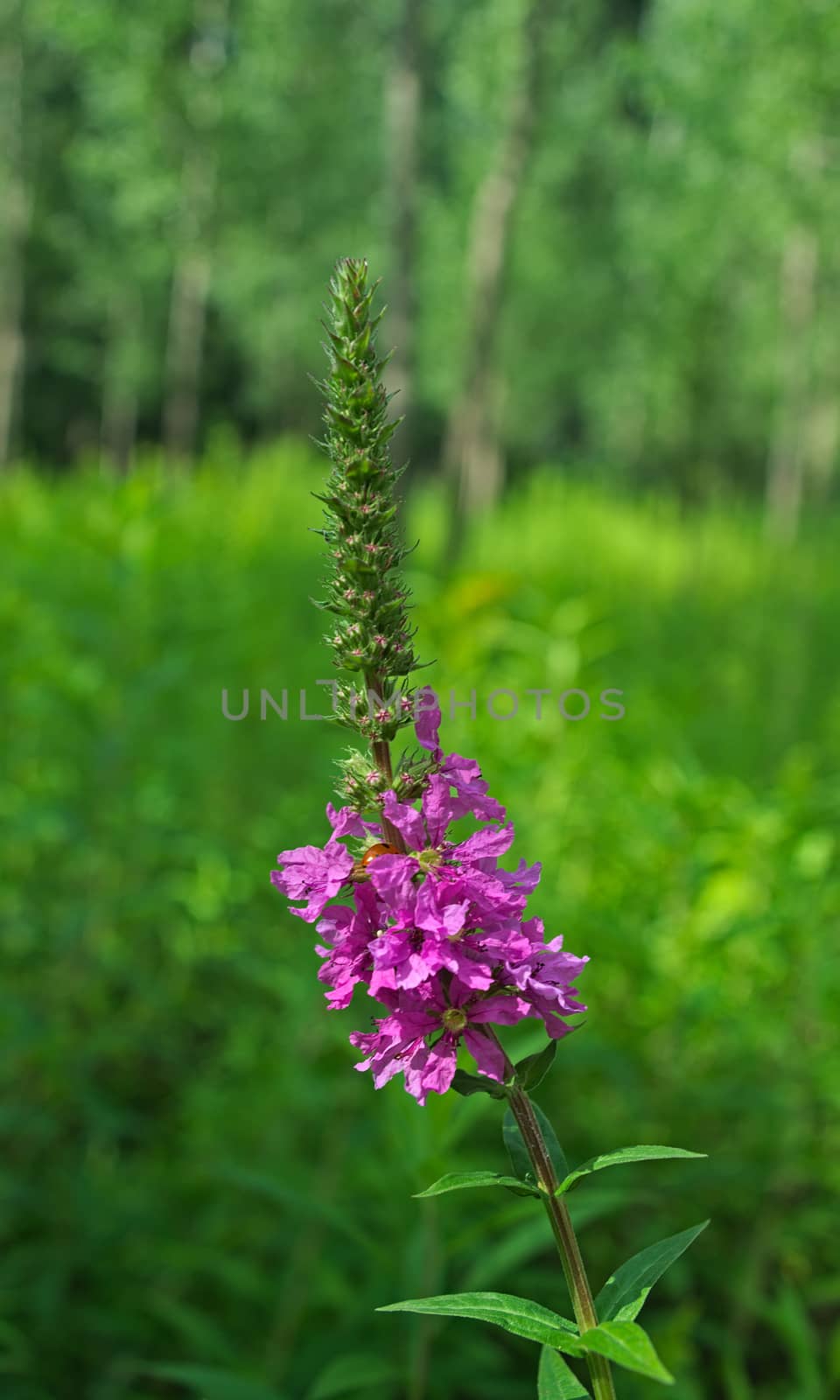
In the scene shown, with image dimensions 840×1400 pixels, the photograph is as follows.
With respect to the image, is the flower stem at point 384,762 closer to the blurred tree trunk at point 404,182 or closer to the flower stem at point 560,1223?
the flower stem at point 560,1223

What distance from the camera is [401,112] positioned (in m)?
7.33

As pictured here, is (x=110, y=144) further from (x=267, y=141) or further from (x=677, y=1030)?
(x=677, y=1030)

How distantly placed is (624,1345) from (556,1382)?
18cm

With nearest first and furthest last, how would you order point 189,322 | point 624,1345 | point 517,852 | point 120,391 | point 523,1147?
1. point 624,1345
2. point 523,1147
3. point 517,852
4. point 189,322
5. point 120,391

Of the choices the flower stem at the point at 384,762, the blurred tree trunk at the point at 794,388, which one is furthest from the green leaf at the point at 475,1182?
the blurred tree trunk at the point at 794,388

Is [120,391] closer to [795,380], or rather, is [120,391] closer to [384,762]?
[795,380]

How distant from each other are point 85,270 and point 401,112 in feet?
48.1

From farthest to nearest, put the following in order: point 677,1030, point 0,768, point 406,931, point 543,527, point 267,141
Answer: point 267,141 → point 543,527 → point 0,768 → point 677,1030 → point 406,931

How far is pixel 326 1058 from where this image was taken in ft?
8.09

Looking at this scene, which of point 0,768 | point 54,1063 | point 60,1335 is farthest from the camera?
point 0,768

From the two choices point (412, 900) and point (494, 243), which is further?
point (494, 243)

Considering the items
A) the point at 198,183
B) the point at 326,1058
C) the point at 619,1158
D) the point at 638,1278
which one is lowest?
the point at 326,1058

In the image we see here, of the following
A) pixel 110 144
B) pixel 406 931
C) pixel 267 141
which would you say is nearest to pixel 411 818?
pixel 406 931

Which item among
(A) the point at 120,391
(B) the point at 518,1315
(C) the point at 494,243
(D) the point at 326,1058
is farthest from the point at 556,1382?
(A) the point at 120,391
